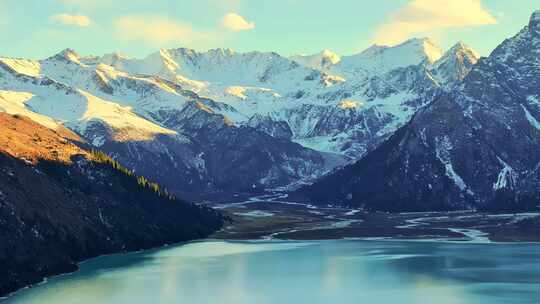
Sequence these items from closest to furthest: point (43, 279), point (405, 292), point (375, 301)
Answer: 1. point (375, 301)
2. point (405, 292)
3. point (43, 279)

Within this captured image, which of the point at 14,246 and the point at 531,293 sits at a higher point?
the point at 14,246

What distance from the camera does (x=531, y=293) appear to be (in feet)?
570

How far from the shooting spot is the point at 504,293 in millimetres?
176250

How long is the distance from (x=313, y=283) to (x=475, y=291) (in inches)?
1469

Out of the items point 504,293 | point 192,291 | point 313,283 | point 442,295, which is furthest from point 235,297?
point 504,293

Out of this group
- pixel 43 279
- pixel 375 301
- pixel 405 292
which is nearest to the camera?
pixel 375 301

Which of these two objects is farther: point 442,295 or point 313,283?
point 313,283

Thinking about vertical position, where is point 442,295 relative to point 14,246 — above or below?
below

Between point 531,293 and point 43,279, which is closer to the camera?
point 531,293

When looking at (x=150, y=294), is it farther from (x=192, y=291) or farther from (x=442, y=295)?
(x=442, y=295)

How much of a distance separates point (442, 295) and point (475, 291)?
29.1 feet

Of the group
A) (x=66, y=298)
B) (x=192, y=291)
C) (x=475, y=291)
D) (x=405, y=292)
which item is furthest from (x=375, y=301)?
(x=66, y=298)

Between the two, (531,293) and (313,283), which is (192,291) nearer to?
(313,283)

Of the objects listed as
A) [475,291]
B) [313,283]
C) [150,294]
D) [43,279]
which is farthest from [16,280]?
[475,291]
